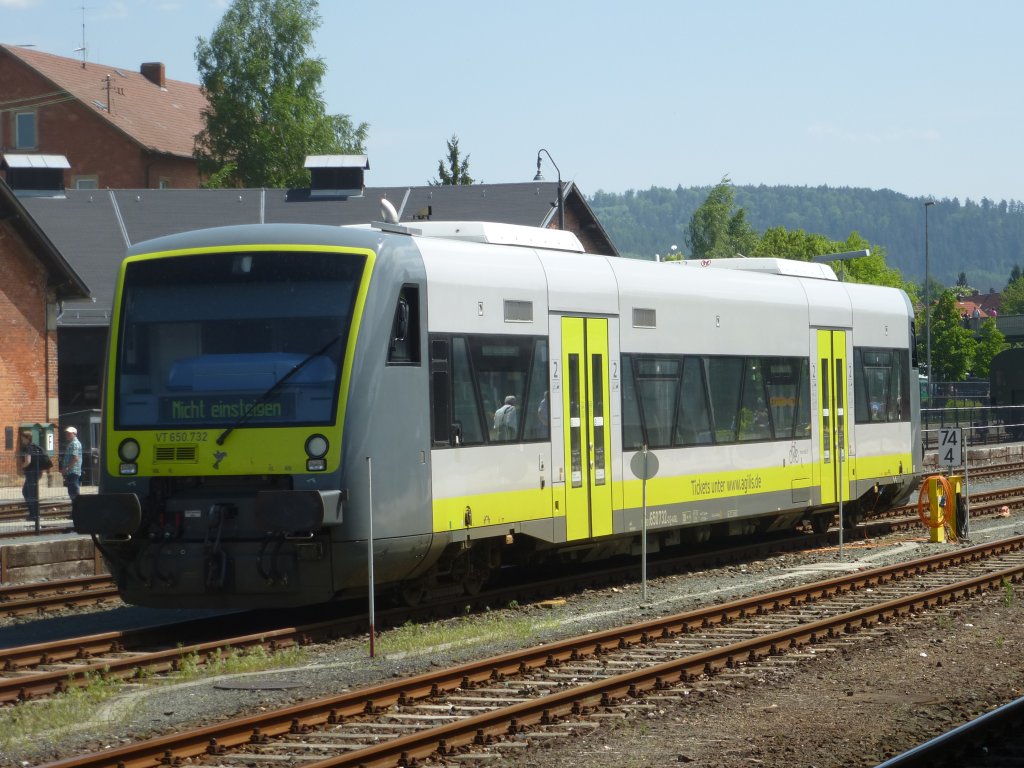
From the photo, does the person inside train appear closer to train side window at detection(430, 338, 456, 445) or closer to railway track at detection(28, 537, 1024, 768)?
train side window at detection(430, 338, 456, 445)

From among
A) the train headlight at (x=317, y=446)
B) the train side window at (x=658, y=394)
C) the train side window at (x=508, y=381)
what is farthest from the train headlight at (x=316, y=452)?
the train side window at (x=658, y=394)

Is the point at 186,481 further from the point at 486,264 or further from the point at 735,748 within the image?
the point at 735,748

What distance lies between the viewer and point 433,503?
13.5 meters

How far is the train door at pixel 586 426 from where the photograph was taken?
50.9ft

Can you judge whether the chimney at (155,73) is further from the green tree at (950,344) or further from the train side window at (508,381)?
the train side window at (508,381)

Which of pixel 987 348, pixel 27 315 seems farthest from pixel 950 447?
pixel 987 348

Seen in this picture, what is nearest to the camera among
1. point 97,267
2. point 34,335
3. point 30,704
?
point 30,704

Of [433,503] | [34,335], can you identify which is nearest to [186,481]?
[433,503]

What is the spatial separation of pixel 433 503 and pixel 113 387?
287cm

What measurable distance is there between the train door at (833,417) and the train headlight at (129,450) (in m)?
10.0

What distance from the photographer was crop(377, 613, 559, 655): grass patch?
41.8 ft

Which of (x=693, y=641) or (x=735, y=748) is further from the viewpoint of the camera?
(x=693, y=641)

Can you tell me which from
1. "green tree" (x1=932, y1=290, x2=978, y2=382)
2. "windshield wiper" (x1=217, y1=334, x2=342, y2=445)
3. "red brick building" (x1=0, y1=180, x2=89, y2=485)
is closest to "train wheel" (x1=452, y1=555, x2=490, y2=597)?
"windshield wiper" (x1=217, y1=334, x2=342, y2=445)

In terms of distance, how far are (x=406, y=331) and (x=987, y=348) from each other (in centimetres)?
7362
